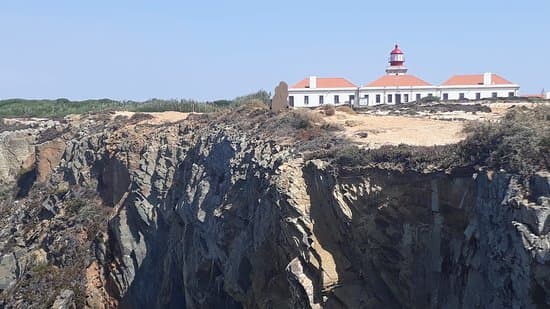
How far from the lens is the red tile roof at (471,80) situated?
4872 centimetres

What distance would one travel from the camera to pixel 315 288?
16.4 m

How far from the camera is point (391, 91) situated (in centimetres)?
4862

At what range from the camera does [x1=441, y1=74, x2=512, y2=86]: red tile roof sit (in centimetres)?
4872

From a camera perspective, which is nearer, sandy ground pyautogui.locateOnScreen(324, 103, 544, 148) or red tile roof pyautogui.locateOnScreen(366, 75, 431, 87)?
sandy ground pyautogui.locateOnScreen(324, 103, 544, 148)

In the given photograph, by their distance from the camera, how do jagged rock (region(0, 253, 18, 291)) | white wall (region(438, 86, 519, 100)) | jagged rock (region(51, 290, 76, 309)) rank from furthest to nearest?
white wall (region(438, 86, 519, 100)), jagged rock (region(0, 253, 18, 291)), jagged rock (region(51, 290, 76, 309))

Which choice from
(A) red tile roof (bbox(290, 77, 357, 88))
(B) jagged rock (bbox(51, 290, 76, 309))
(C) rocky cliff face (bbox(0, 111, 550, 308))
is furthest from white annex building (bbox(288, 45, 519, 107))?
(B) jagged rock (bbox(51, 290, 76, 309))

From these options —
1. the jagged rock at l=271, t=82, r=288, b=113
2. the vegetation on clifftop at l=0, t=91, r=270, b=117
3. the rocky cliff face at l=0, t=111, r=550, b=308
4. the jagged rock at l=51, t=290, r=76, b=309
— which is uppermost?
the jagged rock at l=271, t=82, r=288, b=113

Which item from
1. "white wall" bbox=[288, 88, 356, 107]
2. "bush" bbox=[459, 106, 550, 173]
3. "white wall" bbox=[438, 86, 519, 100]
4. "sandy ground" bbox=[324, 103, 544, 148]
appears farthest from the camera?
"white wall" bbox=[288, 88, 356, 107]

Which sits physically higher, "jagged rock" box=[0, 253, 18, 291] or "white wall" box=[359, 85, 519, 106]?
"white wall" box=[359, 85, 519, 106]

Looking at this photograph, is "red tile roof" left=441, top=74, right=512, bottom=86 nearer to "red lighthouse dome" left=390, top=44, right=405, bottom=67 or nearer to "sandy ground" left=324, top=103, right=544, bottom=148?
"red lighthouse dome" left=390, top=44, right=405, bottom=67

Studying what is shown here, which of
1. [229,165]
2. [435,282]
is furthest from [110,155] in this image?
[435,282]

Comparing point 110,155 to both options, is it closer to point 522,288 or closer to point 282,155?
point 282,155

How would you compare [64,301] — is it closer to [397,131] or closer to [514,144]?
[397,131]

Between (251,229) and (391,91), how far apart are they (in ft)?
100
